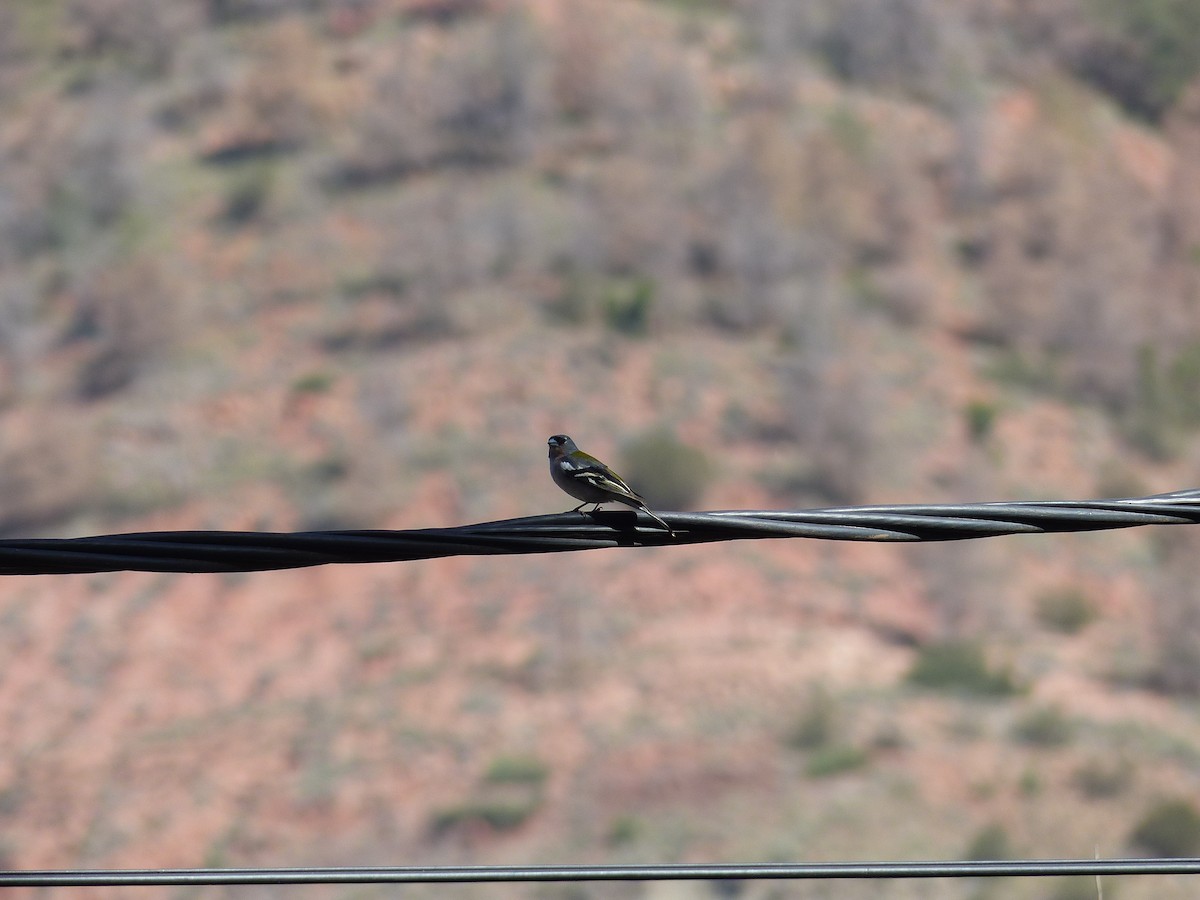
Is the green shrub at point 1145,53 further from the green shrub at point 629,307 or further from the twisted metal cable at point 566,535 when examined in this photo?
the twisted metal cable at point 566,535

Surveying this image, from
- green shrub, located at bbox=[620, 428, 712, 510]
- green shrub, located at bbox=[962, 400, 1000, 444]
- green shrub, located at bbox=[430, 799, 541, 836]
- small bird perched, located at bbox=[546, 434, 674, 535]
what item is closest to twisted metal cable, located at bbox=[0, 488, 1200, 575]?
small bird perched, located at bbox=[546, 434, 674, 535]

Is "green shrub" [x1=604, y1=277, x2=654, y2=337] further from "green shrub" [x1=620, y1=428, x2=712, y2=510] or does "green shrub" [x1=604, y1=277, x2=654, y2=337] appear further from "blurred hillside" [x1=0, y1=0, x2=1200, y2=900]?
"green shrub" [x1=620, y1=428, x2=712, y2=510]

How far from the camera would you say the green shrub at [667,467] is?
41906mm

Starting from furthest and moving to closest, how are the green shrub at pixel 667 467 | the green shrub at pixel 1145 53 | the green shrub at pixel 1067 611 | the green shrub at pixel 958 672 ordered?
the green shrub at pixel 1145 53 → the green shrub at pixel 667 467 → the green shrub at pixel 1067 611 → the green shrub at pixel 958 672

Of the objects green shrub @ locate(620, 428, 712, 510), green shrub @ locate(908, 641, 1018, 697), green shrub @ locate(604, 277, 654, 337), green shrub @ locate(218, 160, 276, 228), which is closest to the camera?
green shrub @ locate(908, 641, 1018, 697)

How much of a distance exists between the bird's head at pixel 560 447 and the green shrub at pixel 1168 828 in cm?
3089

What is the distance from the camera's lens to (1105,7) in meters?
61.7

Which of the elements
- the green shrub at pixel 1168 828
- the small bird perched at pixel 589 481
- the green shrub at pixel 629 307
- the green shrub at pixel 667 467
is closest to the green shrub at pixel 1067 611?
the green shrub at pixel 1168 828

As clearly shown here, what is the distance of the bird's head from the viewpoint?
421cm

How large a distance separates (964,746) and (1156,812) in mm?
4259

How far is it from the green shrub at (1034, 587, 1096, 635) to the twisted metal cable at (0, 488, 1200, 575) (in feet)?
125

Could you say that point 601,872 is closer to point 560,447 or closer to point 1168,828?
point 560,447

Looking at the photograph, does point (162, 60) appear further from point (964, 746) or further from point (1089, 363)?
point (964, 746)

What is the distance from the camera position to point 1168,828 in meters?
33.3
